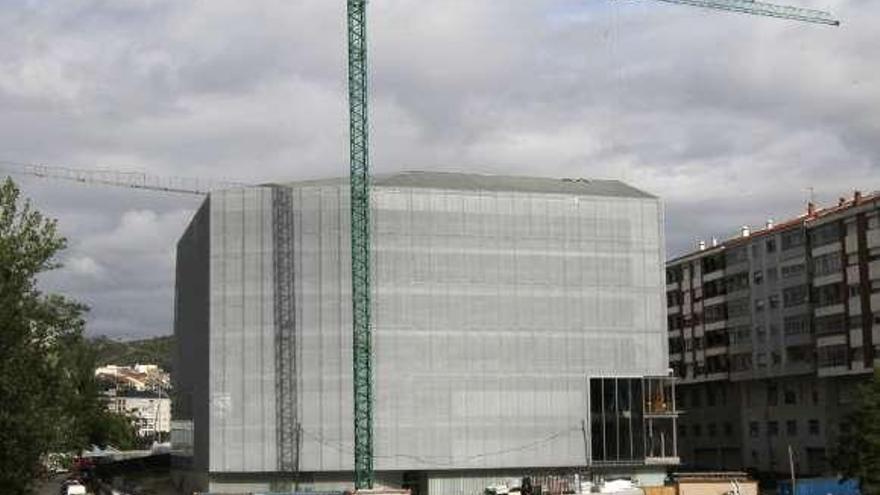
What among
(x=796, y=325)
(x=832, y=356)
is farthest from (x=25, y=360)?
(x=796, y=325)

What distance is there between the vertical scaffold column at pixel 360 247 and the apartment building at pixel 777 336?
137 ft

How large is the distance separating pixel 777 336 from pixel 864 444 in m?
59.8

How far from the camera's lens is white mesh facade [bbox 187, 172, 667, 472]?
11081 centimetres

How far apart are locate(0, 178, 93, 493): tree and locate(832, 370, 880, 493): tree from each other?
196 ft

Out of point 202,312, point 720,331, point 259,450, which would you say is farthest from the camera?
point 720,331

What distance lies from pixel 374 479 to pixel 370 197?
26205mm

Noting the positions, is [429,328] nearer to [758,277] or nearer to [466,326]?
[466,326]

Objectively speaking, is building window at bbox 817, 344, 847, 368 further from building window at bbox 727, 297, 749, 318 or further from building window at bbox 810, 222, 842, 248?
building window at bbox 727, 297, 749, 318

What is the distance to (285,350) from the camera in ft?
363

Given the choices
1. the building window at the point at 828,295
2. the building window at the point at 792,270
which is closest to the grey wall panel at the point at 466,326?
the building window at the point at 828,295

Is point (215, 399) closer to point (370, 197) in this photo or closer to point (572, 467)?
point (370, 197)

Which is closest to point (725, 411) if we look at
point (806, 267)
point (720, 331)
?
point (720, 331)

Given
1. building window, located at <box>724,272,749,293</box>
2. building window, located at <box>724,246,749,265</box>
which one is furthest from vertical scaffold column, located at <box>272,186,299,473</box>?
building window, located at <box>724,272,749,293</box>

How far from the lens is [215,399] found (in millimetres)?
110500
